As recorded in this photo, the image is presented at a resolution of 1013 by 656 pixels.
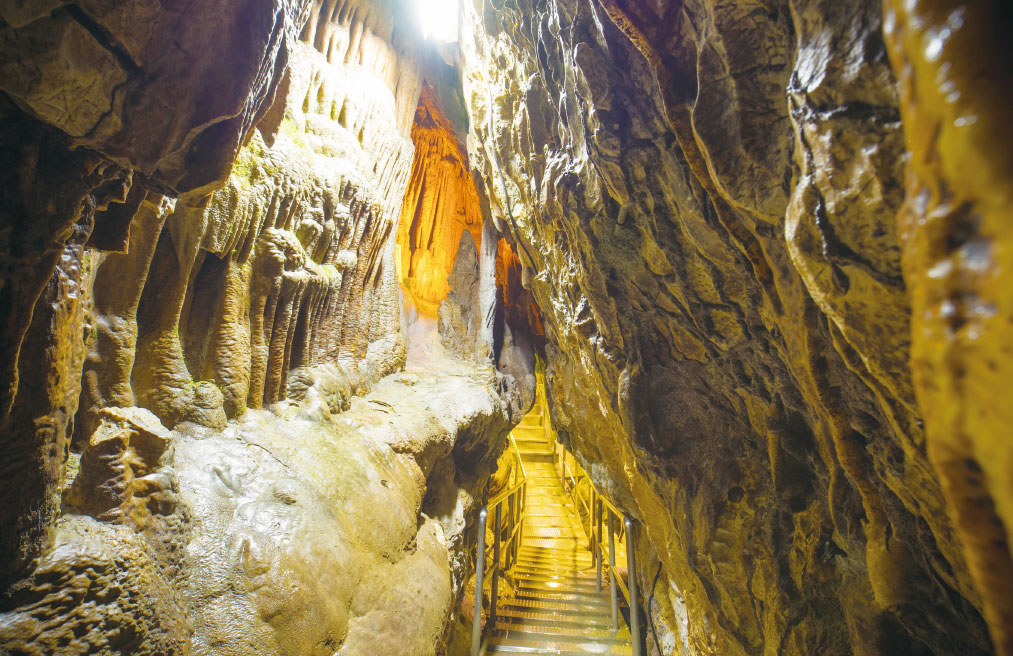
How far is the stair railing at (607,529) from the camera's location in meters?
5.04

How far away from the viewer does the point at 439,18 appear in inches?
Result: 359

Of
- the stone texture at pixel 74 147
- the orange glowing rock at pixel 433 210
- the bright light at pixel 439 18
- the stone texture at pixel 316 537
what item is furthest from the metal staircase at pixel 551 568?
the bright light at pixel 439 18

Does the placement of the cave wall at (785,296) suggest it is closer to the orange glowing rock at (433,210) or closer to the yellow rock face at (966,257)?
the yellow rock face at (966,257)

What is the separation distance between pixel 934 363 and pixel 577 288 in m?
4.55

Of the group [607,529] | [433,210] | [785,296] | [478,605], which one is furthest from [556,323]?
[433,210]

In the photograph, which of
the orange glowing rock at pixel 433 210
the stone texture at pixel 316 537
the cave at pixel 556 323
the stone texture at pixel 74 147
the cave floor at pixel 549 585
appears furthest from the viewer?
the orange glowing rock at pixel 433 210

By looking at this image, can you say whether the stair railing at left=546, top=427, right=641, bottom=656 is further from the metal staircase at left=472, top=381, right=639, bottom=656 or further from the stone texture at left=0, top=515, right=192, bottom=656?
the stone texture at left=0, top=515, right=192, bottom=656

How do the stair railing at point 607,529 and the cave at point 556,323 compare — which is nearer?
the cave at point 556,323

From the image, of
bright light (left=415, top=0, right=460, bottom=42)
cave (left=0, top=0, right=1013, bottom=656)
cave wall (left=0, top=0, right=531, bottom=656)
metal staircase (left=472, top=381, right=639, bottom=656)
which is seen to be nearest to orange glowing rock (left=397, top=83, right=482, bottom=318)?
bright light (left=415, top=0, right=460, bottom=42)

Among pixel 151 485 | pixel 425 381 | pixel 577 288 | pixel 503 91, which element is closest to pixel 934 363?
pixel 151 485

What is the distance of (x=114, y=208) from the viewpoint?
2.14 m

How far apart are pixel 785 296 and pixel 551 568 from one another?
10.0 meters

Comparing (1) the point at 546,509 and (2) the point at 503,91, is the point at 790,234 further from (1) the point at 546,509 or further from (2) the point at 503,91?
(1) the point at 546,509

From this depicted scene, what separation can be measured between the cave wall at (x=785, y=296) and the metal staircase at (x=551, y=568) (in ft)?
3.46
